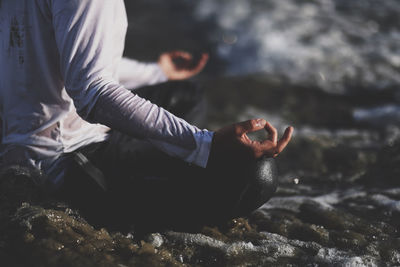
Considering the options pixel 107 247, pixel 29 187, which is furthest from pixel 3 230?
pixel 107 247

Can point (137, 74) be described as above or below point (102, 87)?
below

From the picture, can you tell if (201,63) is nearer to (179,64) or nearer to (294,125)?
(179,64)

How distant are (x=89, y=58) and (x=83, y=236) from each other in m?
0.87

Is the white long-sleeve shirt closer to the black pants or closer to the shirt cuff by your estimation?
the shirt cuff

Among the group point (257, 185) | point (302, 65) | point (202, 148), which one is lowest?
point (302, 65)

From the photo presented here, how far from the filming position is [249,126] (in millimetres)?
1666

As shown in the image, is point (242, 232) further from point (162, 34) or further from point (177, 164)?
point (162, 34)

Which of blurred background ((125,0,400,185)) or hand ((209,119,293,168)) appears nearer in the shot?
hand ((209,119,293,168))

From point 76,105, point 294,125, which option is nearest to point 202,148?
point 76,105

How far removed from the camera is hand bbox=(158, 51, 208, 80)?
3322mm

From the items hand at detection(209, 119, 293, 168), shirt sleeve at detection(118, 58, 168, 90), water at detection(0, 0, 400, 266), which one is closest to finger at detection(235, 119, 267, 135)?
hand at detection(209, 119, 293, 168)

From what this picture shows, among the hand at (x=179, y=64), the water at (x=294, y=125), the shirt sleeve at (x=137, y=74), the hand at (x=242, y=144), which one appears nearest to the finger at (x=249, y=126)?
the hand at (x=242, y=144)

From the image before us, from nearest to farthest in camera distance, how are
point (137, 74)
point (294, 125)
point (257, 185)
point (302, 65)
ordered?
point (257, 185) → point (137, 74) → point (294, 125) → point (302, 65)

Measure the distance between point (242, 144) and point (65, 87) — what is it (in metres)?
0.81
